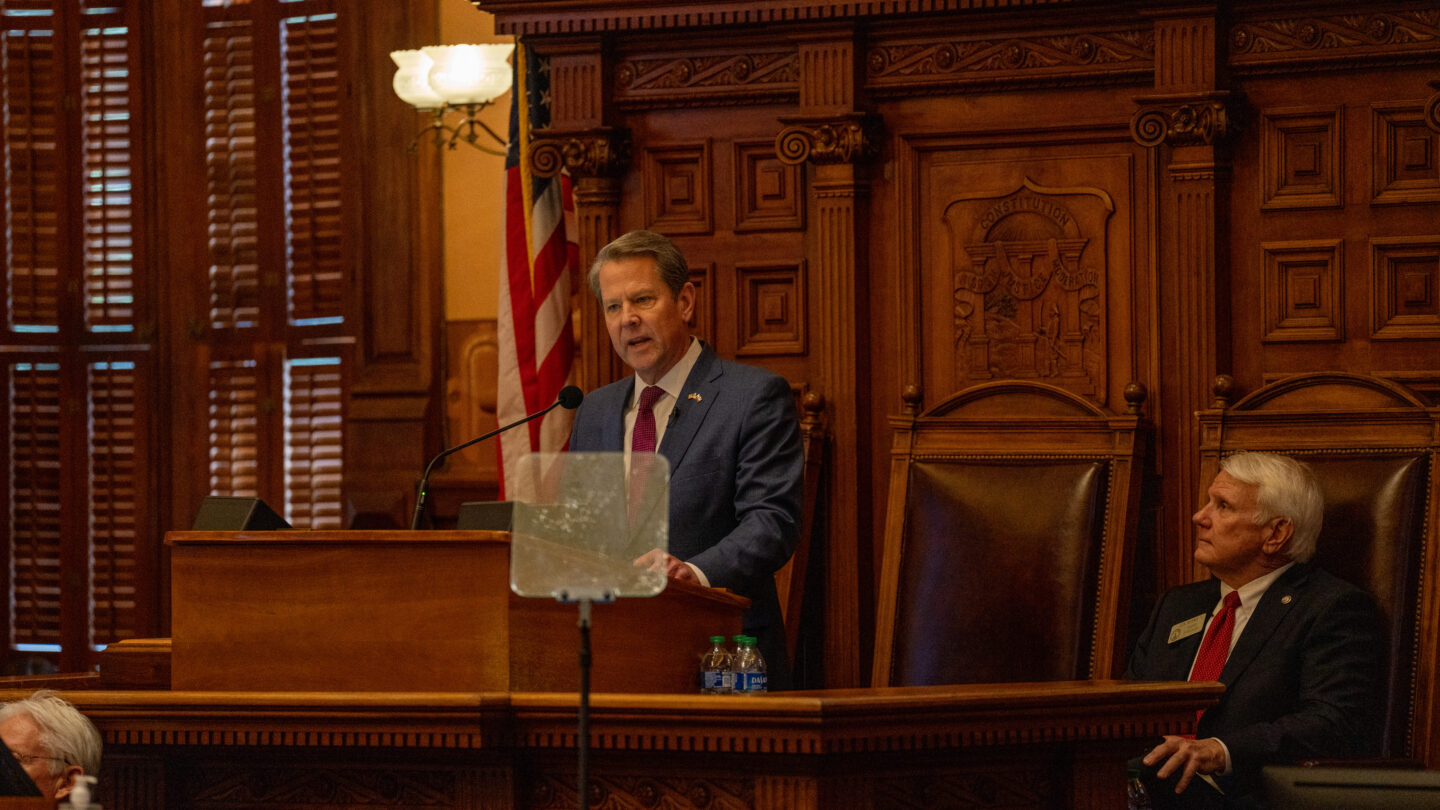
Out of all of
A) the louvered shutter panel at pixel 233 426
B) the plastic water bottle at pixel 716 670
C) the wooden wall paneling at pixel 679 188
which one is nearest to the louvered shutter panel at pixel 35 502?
the louvered shutter panel at pixel 233 426

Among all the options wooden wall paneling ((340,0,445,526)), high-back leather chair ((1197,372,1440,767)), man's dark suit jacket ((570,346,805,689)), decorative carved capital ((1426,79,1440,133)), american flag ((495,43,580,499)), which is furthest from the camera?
wooden wall paneling ((340,0,445,526))

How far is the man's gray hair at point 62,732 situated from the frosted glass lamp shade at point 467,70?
387 cm

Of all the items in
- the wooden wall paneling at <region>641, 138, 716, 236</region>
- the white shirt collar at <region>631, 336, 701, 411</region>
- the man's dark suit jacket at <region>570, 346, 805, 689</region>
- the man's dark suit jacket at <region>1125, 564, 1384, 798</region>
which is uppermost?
the wooden wall paneling at <region>641, 138, 716, 236</region>

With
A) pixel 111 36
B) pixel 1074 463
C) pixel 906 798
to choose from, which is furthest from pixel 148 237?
pixel 906 798

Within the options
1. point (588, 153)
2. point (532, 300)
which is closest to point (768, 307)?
point (588, 153)

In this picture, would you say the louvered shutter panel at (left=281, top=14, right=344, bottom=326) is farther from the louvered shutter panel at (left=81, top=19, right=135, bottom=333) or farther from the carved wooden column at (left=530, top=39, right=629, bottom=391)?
the carved wooden column at (left=530, top=39, right=629, bottom=391)

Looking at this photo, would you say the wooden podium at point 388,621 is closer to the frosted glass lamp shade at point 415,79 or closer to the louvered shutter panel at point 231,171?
the frosted glass lamp shade at point 415,79

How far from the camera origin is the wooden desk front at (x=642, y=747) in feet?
8.20

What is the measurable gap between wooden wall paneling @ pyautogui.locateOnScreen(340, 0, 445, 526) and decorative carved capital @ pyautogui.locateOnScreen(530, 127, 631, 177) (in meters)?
1.87

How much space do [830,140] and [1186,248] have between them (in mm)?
958

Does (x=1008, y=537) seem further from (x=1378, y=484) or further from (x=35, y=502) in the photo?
(x=35, y=502)

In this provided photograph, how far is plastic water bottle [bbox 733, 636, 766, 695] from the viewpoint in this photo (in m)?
2.82

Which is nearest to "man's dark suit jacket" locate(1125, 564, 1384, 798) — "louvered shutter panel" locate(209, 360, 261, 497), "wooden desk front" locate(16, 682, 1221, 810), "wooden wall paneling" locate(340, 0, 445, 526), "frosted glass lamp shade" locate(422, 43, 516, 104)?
"wooden desk front" locate(16, 682, 1221, 810)

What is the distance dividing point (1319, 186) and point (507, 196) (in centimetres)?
233
